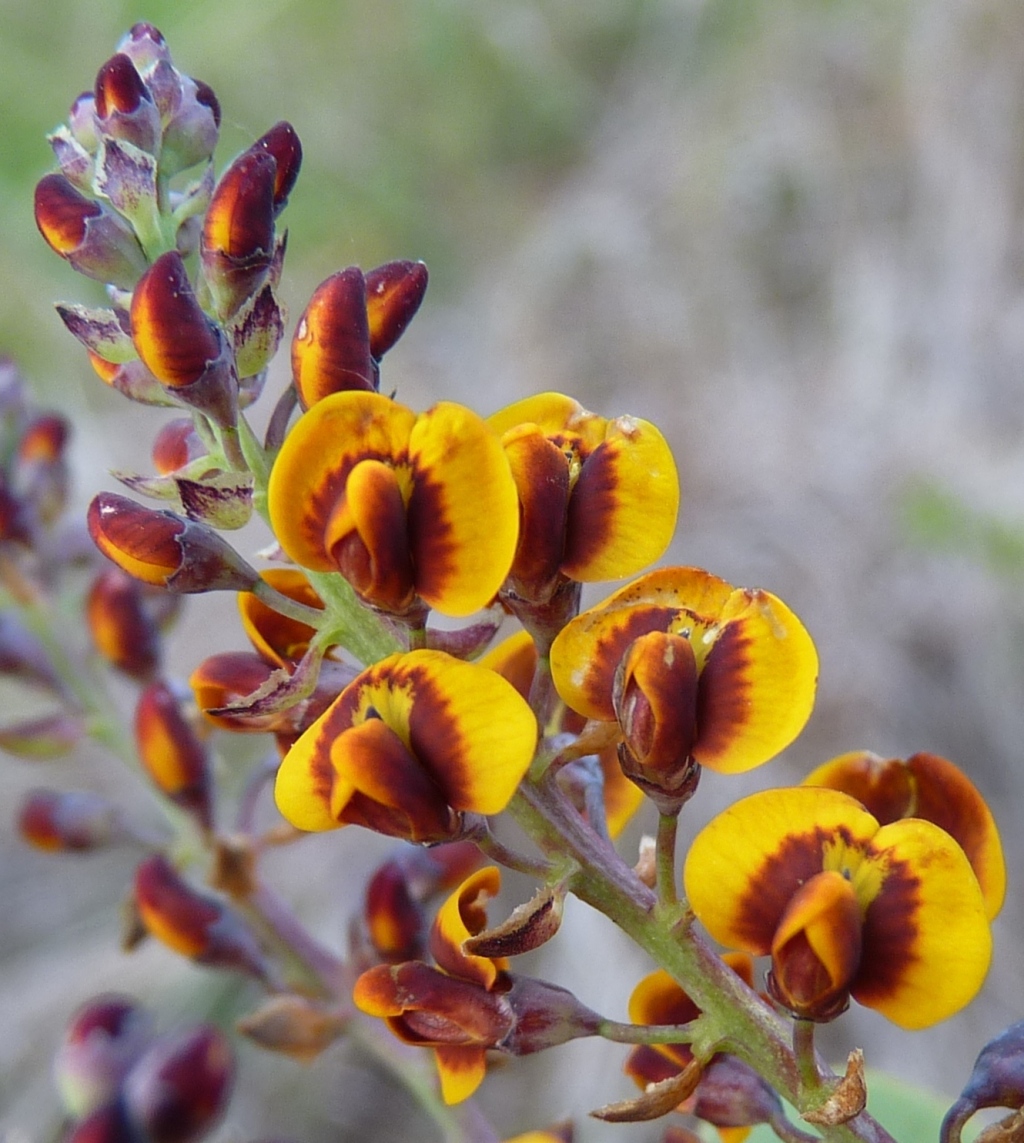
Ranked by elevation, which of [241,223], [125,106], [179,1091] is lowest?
[179,1091]

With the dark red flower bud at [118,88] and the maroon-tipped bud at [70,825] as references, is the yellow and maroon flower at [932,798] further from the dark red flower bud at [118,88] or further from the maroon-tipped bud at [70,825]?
the maroon-tipped bud at [70,825]

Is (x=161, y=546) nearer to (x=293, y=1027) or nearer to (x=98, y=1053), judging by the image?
(x=293, y=1027)

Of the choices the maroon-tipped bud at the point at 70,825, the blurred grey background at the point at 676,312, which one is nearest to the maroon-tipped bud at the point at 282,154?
the maroon-tipped bud at the point at 70,825

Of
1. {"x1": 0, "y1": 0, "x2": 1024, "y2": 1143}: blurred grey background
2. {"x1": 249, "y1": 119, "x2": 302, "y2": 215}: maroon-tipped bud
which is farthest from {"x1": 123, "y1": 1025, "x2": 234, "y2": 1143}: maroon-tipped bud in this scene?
{"x1": 249, "y1": 119, "x2": 302, "y2": 215}: maroon-tipped bud

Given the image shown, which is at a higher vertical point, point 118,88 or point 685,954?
point 118,88

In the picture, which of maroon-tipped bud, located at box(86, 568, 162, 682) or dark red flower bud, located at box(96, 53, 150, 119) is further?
maroon-tipped bud, located at box(86, 568, 162, 682)

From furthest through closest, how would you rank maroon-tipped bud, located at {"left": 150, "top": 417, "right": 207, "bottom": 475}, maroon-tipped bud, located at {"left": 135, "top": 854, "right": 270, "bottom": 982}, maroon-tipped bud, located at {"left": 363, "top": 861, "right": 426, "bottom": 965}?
maroon-tipped bud, located at {"left": 135, "top": 854, "right": 270, "bottom": 982} → maroon-tipped bud, located at {"left": 363, "top": 861, "right": 426, "bottom": 965} → maroon-tipped bud, located at {"left": 150, "top": 417, "right": 207, "bottom": 475}

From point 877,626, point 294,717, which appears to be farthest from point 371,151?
point 294,717

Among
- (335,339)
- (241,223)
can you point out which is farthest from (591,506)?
(241,223)

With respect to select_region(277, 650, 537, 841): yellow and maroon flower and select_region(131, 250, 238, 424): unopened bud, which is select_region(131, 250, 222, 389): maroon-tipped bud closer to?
select_region(131, 250, 238, 424): unopened bud
